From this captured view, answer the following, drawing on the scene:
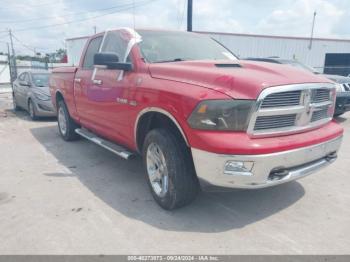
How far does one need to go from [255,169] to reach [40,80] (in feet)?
29.5

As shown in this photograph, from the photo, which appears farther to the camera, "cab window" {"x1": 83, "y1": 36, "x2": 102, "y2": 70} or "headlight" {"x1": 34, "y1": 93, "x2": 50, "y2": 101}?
"headlight" {"x1": 34, "y1": 93, "x2": 50, "y2": 101}

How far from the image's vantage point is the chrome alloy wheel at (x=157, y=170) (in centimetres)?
329

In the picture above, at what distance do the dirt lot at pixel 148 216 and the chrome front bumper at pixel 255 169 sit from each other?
0.53m

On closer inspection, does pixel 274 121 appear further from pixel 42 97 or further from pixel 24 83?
pixel 24 83

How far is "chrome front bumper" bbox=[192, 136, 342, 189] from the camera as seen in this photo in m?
2.65

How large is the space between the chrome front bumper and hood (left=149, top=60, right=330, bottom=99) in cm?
55

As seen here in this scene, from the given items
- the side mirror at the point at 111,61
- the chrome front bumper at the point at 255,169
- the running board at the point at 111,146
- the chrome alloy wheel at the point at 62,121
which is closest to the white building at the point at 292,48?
the chrome alloy wheel at the point at 62,121

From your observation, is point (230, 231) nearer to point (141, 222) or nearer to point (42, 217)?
point (141, 222)

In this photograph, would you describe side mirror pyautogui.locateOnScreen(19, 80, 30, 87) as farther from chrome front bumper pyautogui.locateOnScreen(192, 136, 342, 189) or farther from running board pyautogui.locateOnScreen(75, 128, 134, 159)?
chrome front bumper pyautogui.locateOnScreen(192, 136, 342, 189)

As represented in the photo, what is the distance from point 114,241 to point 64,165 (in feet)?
8.48

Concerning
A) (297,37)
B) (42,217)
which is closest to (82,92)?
(42,217)

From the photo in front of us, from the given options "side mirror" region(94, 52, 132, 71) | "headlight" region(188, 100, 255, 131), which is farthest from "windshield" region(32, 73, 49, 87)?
"headlight" region(188, 100, 255, 131)

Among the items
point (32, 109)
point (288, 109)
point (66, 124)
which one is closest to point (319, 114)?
point (288, 109)

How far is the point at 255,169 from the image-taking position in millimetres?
2658
